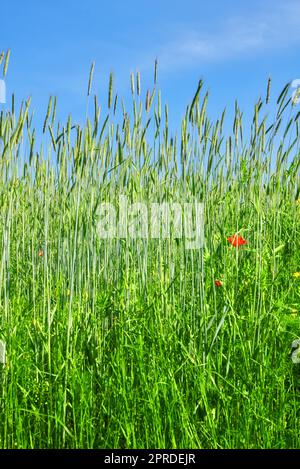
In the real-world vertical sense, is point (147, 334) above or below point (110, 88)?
below

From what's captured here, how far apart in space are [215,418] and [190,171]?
0.75 meters

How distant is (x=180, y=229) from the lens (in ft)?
6.20

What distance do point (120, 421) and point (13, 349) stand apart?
37 cm

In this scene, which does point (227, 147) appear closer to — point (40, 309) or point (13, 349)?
point (40, 309)

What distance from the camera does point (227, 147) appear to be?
7.36 ft

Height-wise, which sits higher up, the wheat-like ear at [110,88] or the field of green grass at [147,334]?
the wheat-like ear at [110,88]

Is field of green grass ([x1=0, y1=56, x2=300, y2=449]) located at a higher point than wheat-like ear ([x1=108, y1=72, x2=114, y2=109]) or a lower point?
lower

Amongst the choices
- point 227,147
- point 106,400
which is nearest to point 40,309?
point 106,400

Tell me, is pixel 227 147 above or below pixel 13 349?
above
